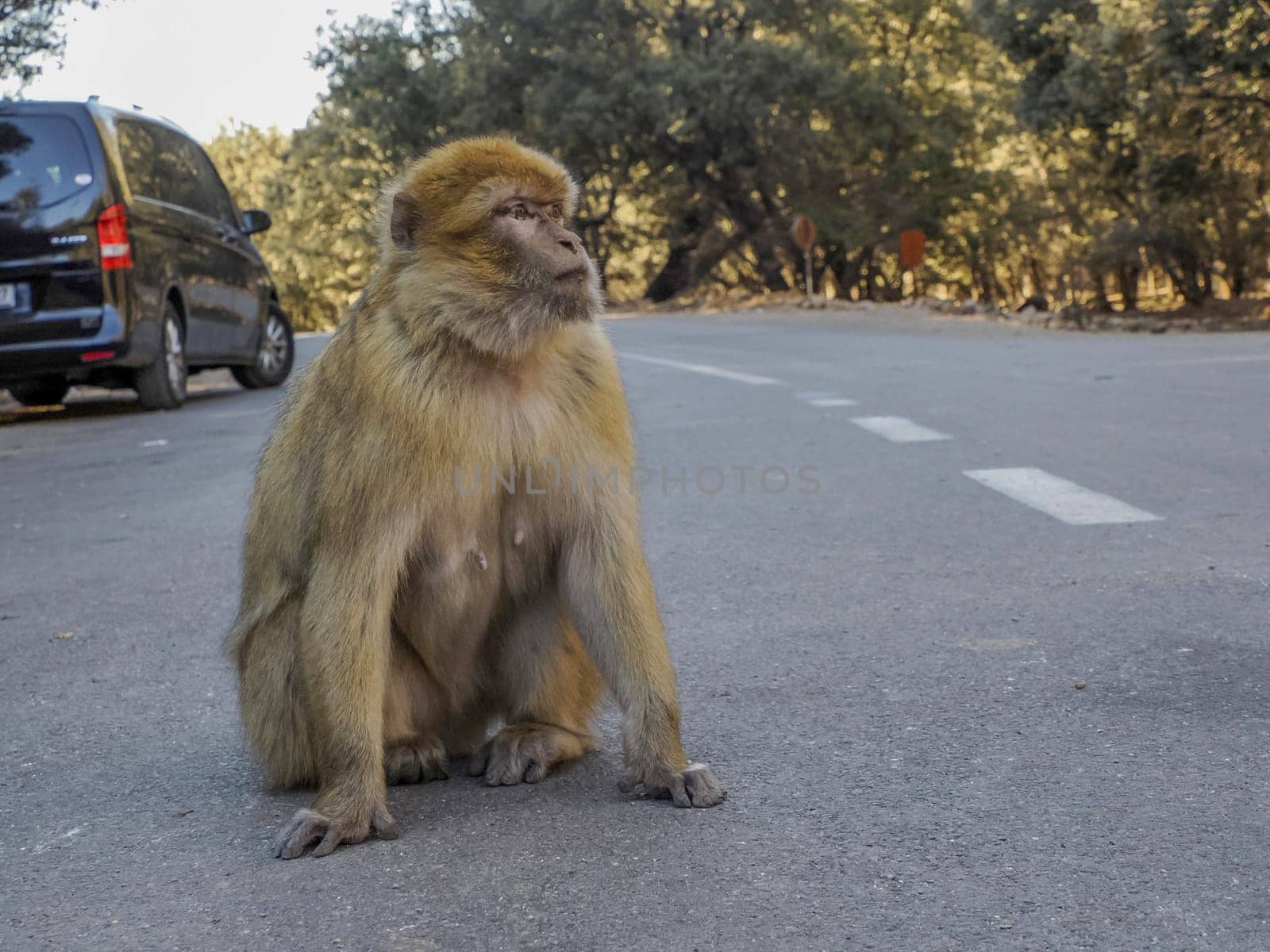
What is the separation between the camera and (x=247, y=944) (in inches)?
102

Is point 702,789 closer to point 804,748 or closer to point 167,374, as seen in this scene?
point 804,748

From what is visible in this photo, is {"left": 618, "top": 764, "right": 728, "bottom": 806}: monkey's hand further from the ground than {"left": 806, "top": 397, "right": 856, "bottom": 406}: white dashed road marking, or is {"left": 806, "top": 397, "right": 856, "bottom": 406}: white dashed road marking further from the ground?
{"left": 806, "top": 397, "right": 856, "bottom": 406}: white dashed road marking

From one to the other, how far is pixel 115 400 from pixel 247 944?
46.3 ft

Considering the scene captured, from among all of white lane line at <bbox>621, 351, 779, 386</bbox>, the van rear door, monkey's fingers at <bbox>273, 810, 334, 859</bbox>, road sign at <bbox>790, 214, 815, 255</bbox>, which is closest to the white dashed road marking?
white lane line at <bbox>621, 351, 779, 386</bbox>

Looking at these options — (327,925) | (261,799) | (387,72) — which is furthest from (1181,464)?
(387,72)

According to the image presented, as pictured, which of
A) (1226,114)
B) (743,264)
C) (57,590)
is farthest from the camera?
(743,264)

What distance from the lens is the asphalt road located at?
2611 millimetres

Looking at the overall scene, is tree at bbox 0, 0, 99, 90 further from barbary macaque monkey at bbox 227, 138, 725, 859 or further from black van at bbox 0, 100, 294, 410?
barbary macaque monkey at bbox 227, 138, 725, 859

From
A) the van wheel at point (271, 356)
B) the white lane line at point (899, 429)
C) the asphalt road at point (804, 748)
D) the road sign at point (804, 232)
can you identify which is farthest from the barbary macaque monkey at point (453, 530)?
the road sign at point (804, 232)

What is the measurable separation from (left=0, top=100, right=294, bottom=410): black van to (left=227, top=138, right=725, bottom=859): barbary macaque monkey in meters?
9.41

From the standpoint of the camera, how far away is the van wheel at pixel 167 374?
13.4 metres

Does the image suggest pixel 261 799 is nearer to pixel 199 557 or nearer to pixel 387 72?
pixel 199 557

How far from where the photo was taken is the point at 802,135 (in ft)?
125

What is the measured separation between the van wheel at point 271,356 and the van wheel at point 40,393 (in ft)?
5.23
